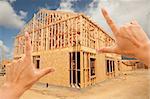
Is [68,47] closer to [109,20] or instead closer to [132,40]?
[109,20]

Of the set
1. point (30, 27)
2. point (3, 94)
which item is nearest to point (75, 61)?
point (30, 27)

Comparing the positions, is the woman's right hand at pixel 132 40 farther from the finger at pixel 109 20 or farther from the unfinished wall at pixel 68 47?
the unfinished wall at pixel 68 47

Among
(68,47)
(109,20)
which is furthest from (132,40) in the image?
(68,47)

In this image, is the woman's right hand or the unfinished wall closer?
the woman's right hand

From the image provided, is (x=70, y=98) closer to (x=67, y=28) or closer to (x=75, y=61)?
(x=75, y=61)

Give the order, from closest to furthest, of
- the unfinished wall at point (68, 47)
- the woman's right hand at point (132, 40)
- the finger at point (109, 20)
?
the woman's right hand at point (132, 40)
the finger at point (109, 20)
the unfinished wall at point (68, 47)

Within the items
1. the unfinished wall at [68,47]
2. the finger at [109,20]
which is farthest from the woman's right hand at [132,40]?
the unfinished wall at [68,47]

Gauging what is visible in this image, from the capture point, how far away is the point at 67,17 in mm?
13719

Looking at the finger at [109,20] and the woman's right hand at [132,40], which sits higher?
the finger at [109,20]

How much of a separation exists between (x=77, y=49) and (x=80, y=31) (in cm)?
114

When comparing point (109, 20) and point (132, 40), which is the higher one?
point (109, 20)

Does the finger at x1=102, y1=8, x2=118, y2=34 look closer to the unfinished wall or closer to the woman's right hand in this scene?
the woman's right hand

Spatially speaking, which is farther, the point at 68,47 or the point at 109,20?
the point at 68,47

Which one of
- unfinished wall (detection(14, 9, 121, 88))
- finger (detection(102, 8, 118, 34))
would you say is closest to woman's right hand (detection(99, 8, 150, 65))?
finger (detection(102, 8, 118, 34))
